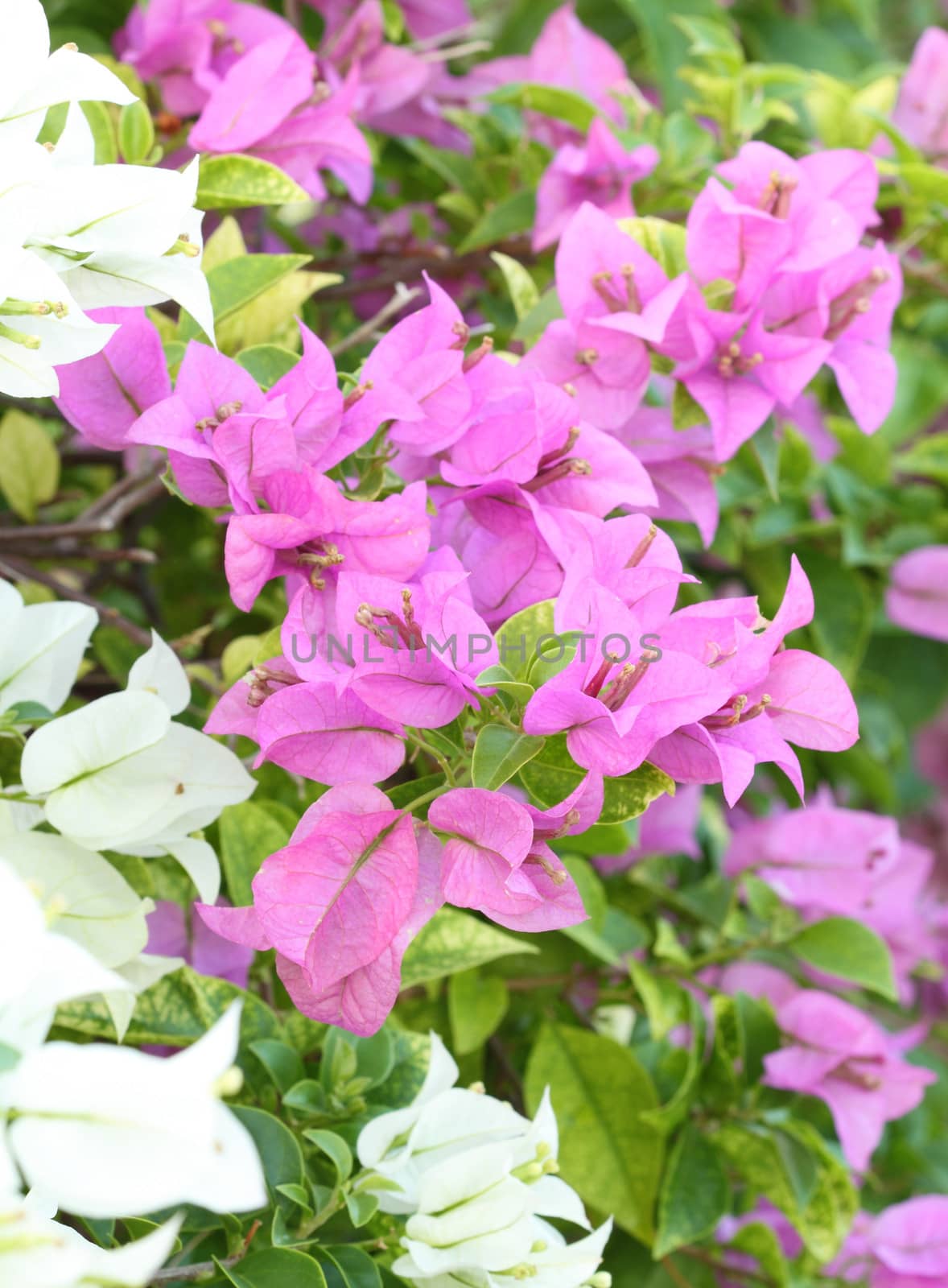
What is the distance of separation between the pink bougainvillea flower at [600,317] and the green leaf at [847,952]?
0.33 meters

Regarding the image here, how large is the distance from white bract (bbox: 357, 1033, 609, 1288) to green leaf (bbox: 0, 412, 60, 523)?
37cm

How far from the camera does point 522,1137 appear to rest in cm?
44

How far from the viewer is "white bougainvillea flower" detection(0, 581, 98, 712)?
0.45 metres

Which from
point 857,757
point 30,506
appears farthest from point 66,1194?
point 857,757

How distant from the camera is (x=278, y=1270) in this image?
413 millimetres

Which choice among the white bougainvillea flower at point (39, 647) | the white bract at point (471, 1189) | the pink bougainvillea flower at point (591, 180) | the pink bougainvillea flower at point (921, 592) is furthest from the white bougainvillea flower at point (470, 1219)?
the pink bougainvillea flower at point (921, 592)

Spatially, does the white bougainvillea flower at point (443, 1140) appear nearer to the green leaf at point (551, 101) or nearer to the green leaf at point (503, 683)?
the green leaf at point (503, 683)

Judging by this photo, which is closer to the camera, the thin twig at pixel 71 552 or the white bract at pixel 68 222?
the white bract at pixel 68 222

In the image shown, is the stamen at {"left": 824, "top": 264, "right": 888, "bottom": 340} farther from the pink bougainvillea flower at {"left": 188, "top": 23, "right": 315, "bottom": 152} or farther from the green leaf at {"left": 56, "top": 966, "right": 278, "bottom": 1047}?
the green leaf at {"left": 56, "top": 966, "right": 278, "bottom": 1047}

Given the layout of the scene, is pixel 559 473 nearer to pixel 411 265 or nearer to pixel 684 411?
pixel 684 411

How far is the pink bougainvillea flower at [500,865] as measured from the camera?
36 centimetres

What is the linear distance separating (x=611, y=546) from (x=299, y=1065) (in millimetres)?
248

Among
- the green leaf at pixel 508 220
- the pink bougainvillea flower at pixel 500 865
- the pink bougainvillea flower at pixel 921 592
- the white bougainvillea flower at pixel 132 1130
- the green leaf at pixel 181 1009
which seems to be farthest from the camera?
the pink bougainvillea flower at pixel 921 592

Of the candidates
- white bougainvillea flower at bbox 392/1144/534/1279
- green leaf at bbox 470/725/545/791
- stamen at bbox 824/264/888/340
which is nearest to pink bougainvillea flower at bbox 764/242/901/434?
stamen at bbox 824/264/888/340
